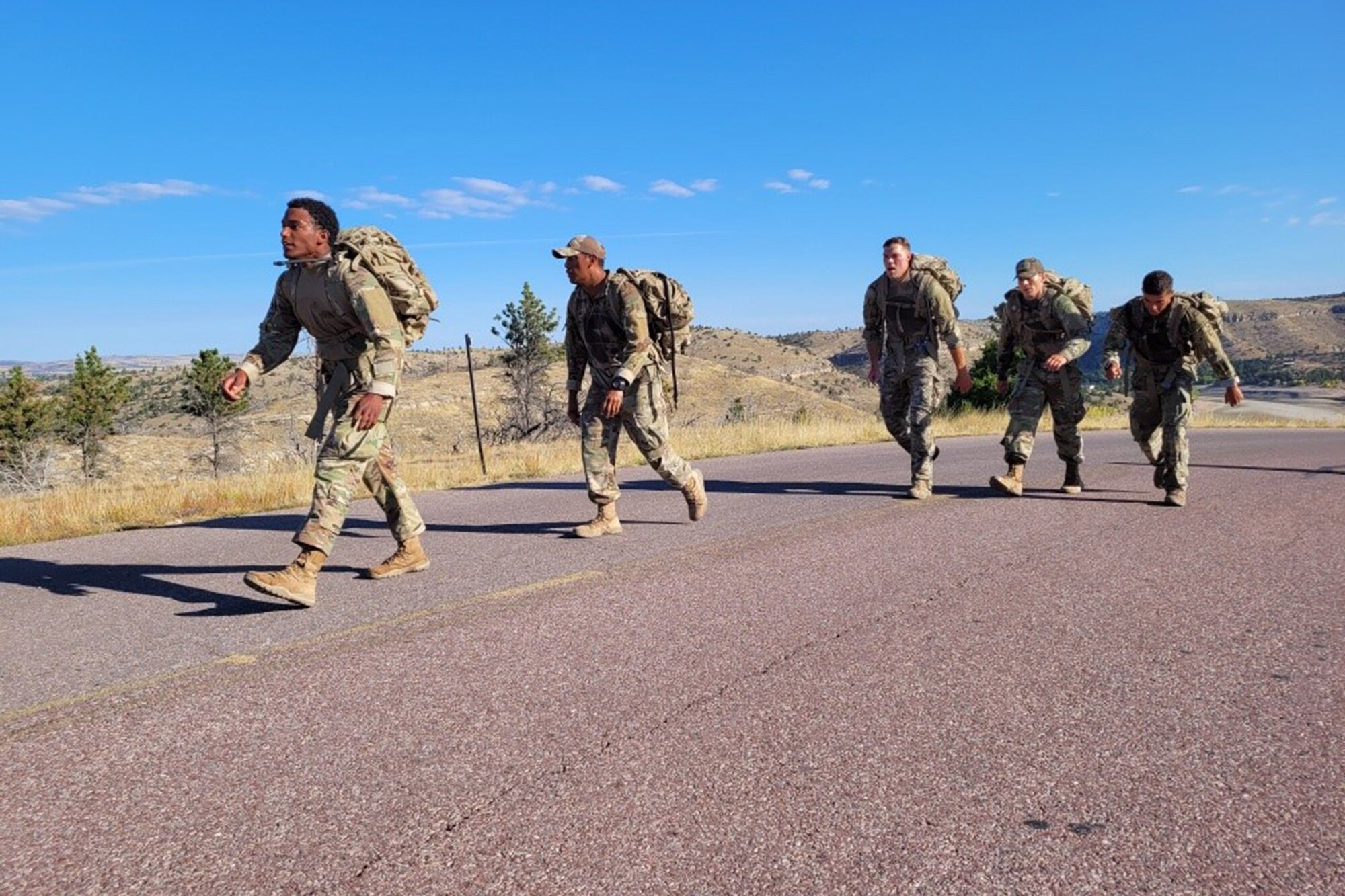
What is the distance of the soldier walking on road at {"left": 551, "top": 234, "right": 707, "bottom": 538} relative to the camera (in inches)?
254

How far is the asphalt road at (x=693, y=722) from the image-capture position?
85.8 inches

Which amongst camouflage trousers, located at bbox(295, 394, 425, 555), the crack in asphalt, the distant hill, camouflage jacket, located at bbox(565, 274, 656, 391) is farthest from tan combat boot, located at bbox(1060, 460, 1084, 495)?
the distant hill

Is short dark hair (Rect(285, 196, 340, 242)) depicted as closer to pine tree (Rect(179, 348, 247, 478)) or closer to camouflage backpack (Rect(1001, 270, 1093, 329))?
camouflage backpack (Rect(1001, 270, 1093, 329))

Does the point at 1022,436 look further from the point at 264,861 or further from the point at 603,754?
the point at 264,861

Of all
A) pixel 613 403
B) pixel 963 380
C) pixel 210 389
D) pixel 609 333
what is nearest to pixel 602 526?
pixel 613 403

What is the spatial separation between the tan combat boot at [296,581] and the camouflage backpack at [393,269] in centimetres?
127

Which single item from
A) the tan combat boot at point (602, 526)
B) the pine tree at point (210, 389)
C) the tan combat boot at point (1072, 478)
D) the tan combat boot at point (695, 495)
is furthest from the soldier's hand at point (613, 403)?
the pine tree at point (210, 389)

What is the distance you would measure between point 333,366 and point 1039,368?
20.0 feet

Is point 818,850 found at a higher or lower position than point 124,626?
lower

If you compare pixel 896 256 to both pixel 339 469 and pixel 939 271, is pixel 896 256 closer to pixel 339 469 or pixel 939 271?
pixel 939 271

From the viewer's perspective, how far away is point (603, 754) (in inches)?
108

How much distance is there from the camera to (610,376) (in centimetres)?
667

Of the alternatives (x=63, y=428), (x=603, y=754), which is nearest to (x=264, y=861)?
(x=603, y=754)

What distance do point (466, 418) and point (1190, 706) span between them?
188 feet
